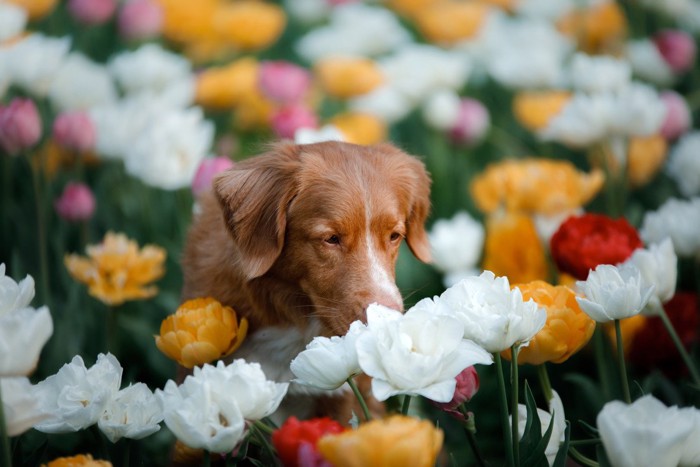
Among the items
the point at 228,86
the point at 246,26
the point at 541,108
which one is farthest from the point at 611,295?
the point at 246,26

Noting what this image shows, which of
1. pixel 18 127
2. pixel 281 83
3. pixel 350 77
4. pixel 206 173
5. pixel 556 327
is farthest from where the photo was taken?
pixel 350 77

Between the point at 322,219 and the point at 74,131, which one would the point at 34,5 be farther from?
the point at 322,219

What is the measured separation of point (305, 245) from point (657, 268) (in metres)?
1.10

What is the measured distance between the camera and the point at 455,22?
19.0ft

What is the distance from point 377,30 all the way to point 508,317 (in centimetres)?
444

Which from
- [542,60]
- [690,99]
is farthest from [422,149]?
[690,99]

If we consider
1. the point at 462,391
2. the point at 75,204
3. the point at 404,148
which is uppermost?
the point at 462,391

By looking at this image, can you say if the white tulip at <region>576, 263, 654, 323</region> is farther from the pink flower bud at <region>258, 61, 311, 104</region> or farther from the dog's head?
the pink flower bud at <region>258, 61, 311, 104</region>

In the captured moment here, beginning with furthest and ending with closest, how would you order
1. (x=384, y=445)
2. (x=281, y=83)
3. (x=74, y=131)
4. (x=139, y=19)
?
(x=139, y=19) < (x=281, y=83) < (x=74, y=131) < (x=384, y=445)

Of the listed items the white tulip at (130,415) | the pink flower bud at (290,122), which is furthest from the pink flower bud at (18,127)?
the white tulip at (130,415)

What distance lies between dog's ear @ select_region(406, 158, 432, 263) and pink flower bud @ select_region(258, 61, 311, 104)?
150 cm

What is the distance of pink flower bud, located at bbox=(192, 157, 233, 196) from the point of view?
344 centimetres

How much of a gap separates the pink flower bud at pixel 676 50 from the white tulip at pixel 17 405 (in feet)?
14.3

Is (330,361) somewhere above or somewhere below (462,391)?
above
